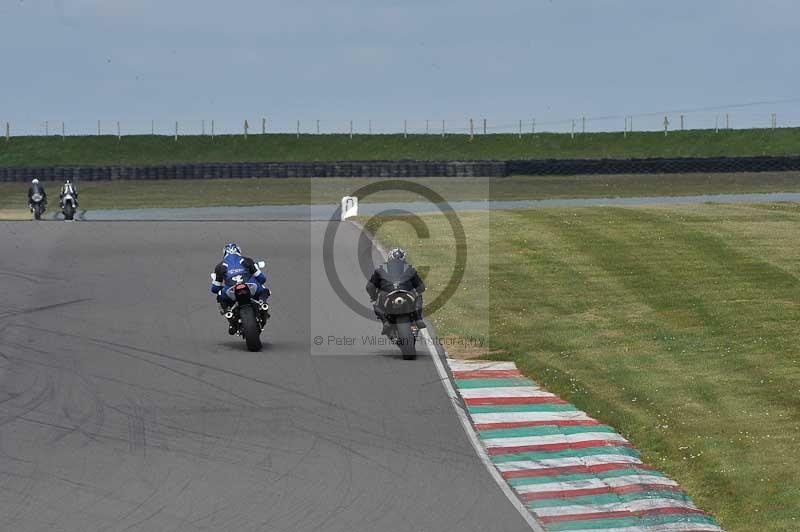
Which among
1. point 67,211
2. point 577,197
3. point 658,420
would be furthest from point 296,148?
point 658,420

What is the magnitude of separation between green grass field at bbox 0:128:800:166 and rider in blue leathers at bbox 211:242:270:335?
6172 cm

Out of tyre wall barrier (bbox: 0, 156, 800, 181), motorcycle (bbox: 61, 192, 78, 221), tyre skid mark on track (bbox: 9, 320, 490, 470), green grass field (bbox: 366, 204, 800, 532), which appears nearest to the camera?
green grass field (bbox: 366, 204, 800, 532)

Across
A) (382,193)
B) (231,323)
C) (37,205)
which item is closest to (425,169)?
(382,193)

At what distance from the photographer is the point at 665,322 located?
22.7 metres

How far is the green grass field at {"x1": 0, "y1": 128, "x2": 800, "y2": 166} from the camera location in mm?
81812

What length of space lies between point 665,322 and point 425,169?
123ft

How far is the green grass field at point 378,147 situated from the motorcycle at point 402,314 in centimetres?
6224

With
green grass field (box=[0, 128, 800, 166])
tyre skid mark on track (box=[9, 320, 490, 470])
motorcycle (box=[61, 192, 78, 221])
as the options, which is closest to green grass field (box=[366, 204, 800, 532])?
tyre skid mark on track (box=[9, 320, 490, 470])

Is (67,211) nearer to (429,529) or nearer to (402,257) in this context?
(402,257)

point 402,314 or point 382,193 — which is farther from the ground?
point 382,193

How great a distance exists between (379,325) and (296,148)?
6487 cm

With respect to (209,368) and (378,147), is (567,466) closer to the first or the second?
(209,368)

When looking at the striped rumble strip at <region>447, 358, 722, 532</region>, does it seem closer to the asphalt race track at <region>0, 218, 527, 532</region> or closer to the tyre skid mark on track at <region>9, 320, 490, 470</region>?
the asphalt race track at <region>0, 218, 527, 532</region>

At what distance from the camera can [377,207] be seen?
157 ft
